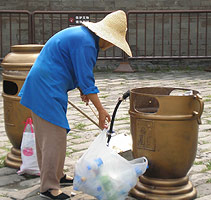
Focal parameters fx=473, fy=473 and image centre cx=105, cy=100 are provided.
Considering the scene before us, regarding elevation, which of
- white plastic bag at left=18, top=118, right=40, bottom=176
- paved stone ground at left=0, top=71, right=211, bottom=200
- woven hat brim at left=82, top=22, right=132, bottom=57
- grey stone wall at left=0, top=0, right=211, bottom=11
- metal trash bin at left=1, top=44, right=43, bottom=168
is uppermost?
grey stone wall at left=0, top=0, right=211, bottom=11

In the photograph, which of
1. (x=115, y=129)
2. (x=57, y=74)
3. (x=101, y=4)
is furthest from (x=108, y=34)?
(x=101, y=4)

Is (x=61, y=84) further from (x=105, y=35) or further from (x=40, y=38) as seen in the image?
(x=40, y=38)

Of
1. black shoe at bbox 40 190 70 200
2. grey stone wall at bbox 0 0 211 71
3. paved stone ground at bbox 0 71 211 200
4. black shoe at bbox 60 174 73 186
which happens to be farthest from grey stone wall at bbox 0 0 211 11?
black shoe at bbox 40 190 70 200

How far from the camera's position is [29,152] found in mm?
4258

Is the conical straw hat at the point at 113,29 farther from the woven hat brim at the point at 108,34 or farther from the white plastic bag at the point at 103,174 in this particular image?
the white plastic bag at the point at 103,174

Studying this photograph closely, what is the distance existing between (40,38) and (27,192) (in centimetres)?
1058

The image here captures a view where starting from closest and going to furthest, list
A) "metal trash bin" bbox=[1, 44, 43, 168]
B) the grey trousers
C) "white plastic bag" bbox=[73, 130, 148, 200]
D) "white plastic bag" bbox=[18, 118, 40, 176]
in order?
1. "white plastic bag" bbox=[73, 130, 148, 200]
2. the grey trousers
3. "white plastic bag" bbox=[18, 118, 40, 176]
4. "metal trash bin" bbox=[1, 44, 43, 168]

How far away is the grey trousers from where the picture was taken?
3.64 metres

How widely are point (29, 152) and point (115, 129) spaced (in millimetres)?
1974

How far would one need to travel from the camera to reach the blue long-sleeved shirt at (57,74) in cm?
352

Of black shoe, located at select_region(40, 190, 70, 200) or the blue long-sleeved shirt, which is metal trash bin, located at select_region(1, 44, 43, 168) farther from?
black shoe, located at select_region(40, 190, 70, 200)

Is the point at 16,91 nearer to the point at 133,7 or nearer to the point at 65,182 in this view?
the point at 65,182

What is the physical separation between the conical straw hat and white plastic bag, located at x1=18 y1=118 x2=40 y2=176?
1198 mm

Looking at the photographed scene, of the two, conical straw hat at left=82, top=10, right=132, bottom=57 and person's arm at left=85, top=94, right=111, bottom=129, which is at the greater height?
conical straw hat at left=82, top=10, right=132, bottom=57
